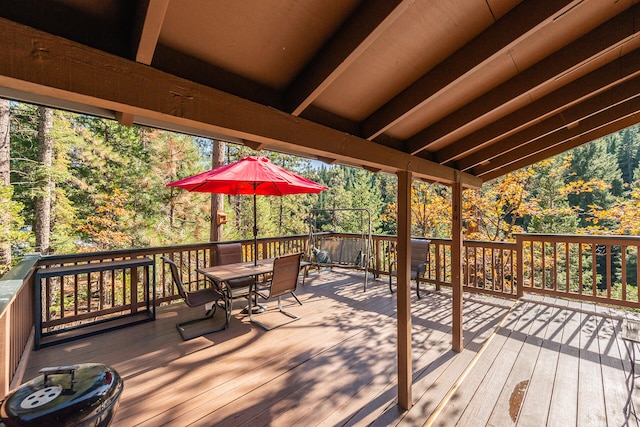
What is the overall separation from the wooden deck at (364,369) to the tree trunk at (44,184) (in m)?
6.27

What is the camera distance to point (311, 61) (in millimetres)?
1300

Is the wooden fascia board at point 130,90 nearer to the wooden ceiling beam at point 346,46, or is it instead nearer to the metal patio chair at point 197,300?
the wooden ceiling beam at point 346,46

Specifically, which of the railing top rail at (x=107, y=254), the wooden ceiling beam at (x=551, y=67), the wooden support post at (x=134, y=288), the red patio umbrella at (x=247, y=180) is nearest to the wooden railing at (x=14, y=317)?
the railing top rail at (x=107, y=254)

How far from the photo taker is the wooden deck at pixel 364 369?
7.17ft

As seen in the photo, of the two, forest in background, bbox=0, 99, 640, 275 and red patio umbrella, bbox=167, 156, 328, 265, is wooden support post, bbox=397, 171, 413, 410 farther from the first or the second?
forest in background, bbox=0, 99, 640, 275

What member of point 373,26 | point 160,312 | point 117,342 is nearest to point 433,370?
point 373,26

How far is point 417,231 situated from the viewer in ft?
42.3

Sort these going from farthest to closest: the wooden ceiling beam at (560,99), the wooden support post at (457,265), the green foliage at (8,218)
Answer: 1. the green foliage at (8,218)
2. the wooden support post at (457,265)
3. the wooden ceiling beam at (560,99)

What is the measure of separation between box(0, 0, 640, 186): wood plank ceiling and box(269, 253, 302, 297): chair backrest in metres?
2.16

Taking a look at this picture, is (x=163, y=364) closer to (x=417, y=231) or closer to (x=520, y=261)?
(x=520, y=261)

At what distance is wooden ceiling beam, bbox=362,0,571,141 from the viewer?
4.02 feet

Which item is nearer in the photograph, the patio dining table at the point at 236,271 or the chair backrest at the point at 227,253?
the patio dining table at the point at 236,271

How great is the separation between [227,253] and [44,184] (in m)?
6.66

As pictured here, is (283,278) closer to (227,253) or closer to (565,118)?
(227,253)
